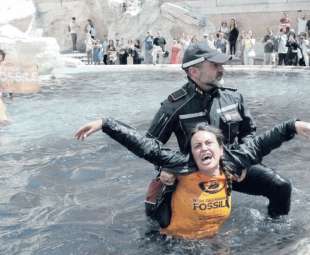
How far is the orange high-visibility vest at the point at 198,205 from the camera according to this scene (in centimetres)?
421

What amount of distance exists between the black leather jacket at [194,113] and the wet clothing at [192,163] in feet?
0.71

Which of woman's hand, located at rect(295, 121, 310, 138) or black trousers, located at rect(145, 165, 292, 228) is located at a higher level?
woman's hand, located at rect(295, 121, 310, 138)

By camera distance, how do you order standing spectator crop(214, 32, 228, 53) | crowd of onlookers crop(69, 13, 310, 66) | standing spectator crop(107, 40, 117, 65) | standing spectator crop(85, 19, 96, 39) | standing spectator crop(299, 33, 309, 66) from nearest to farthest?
1. standing spectator crop(299, 33, 309, 66)
2. crowd of onlookers crop(69, 13, 310, 66)
3. standing spectator crop(214, 32, 228, 53)
4. standing spectator crop(107, 40, 117, 65)
5. standing spectator crop(85, 19, 96, 39)

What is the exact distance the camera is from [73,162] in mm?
7242

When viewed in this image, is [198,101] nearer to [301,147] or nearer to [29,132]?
[301,147]

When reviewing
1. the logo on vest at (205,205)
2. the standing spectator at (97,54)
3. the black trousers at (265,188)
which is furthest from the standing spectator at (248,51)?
the logo on vest at (205,205)

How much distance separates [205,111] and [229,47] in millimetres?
18865

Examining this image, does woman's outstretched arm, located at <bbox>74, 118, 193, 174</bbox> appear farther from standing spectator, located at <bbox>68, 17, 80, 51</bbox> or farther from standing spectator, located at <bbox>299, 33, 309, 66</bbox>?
standing spectator, located at <bbox>68, 17, 80, 51</bbox>

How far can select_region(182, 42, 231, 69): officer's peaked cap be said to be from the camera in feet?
14.5

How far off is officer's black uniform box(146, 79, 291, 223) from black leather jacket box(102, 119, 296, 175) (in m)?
0.18

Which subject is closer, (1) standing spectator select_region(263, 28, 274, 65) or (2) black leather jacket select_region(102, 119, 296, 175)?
(2) black leather jacket select_region(102, 119, 296, 175)

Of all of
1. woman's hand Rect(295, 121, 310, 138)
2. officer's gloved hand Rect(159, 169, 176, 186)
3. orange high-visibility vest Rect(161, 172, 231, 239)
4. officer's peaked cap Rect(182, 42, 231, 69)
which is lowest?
orange high-visibility vest Rect(161, 172, 231, 239)

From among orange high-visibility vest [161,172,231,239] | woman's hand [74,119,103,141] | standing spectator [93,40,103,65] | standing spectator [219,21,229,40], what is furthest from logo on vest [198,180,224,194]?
standing spectator [93,40,103,65]

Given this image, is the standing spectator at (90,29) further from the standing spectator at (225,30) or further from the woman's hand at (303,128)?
the woman's hand at (303,128)
